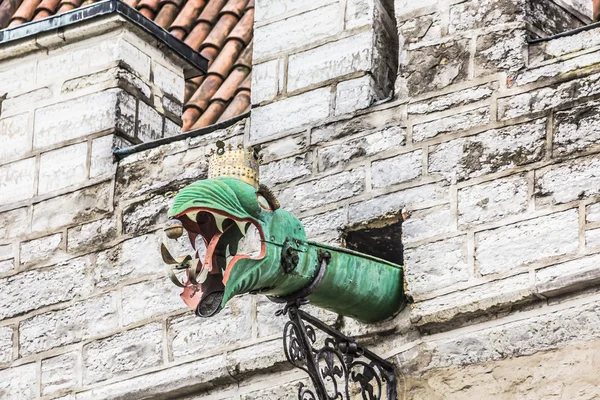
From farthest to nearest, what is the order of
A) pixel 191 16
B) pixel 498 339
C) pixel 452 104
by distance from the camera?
pixel 191 16, pixel 452 104, pixel 498 339

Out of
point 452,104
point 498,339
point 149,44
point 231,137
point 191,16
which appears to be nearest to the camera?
point 498,339

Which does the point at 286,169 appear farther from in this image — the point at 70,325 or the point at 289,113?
the point at 70,325

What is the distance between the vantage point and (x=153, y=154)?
7.21m

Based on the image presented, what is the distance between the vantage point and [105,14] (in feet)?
24.4

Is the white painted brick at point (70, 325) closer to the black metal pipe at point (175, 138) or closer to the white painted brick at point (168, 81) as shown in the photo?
the black metal pipe at point (175, 138)

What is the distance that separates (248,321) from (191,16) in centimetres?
264

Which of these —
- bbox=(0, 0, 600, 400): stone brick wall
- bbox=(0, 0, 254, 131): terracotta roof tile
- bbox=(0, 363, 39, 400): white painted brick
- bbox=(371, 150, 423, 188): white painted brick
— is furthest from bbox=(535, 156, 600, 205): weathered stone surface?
bbox=(0, 0, 254, 131): terracotta roof tile

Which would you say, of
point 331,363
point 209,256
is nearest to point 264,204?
point 209,256

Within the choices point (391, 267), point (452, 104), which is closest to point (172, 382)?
point (391, 267)

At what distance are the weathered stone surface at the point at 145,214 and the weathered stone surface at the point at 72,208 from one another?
0.35 feet

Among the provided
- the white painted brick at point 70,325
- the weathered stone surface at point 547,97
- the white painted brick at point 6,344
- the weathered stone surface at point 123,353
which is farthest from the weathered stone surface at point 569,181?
the white painted brick at point 6,344

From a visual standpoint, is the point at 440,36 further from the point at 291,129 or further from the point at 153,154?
the point at 153,154

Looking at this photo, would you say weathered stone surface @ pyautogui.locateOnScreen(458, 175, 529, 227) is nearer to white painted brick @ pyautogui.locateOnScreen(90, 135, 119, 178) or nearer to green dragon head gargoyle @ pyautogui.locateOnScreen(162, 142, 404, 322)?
green dragon head gargoyle @ pyautogui.locateOnScreen(162, 142, 404, 322)

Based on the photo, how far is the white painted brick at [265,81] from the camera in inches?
275
